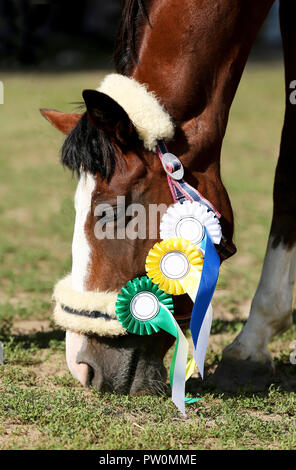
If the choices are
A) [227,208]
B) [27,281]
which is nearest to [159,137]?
[227,208]

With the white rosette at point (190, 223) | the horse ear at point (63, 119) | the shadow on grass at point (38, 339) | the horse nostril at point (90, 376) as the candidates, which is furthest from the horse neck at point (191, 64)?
the shadow on grass at point (38, 339)

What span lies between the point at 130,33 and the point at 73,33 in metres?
21.4

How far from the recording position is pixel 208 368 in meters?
3.14

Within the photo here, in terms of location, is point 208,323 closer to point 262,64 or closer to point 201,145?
point 201,145

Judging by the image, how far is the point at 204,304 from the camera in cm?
246

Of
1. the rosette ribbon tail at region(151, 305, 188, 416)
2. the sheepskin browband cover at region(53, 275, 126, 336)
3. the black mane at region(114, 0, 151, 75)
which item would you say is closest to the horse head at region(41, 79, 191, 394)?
the sheepskin browband cover at region(53, 275, 126, 336)

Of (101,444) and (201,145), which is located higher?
(201,145)

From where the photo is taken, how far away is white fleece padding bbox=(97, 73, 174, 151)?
92.4 inches

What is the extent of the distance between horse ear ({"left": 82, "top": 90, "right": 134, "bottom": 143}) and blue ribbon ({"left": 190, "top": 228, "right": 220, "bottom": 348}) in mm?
517

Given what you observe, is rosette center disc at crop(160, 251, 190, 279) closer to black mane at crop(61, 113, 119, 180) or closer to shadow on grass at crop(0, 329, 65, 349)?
black mane at crop(61, 113, 119, 180)

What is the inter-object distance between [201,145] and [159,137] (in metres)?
0.21

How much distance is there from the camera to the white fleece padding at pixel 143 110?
2.35 m

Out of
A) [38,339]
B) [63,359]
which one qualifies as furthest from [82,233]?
[38,339]

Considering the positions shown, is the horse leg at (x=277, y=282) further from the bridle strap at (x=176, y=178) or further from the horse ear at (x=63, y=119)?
the horse ear at (x=63, y=119)
